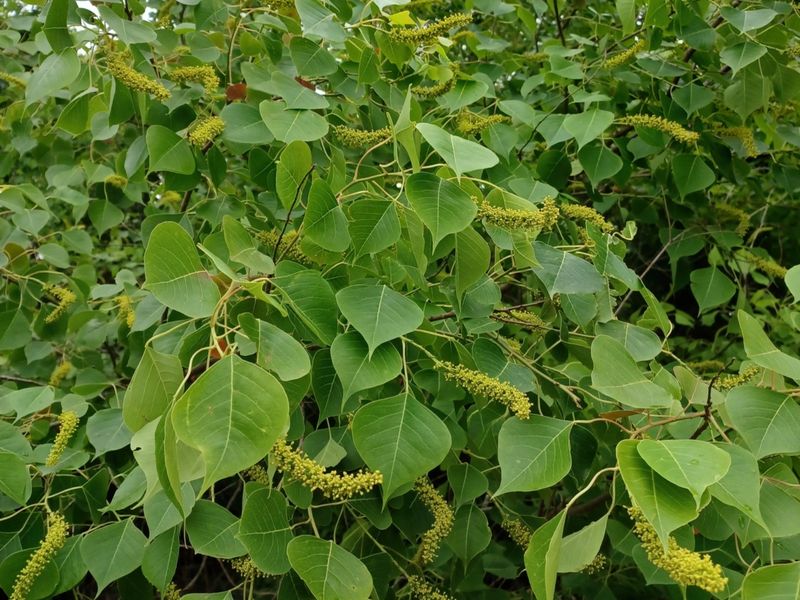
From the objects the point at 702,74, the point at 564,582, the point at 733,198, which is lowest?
the point at 564,582

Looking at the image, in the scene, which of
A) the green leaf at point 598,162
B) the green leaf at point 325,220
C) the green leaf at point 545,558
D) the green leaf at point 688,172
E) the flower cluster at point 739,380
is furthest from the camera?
the green leaf at point 688,172

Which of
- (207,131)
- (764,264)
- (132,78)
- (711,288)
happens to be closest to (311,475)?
(207,131)

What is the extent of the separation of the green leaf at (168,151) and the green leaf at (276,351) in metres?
0.76

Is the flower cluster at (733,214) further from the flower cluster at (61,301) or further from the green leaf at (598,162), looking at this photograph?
the flower cluster at (61,301)

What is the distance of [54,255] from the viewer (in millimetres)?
2369

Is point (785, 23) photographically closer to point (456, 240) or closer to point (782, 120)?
point (782, 120)

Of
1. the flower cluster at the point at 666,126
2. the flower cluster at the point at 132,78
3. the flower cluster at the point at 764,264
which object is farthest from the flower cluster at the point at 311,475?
the flower cluster at the point at 764,264

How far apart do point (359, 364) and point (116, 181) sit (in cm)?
172

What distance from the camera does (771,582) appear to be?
961mm

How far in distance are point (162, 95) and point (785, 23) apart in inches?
78.4

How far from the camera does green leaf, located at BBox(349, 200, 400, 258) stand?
1257mm

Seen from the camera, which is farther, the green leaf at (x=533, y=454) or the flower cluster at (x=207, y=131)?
the flower cluster at (x=207, y=131)

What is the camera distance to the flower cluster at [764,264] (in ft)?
8.16

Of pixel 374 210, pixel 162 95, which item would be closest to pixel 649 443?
pixel 374 210
